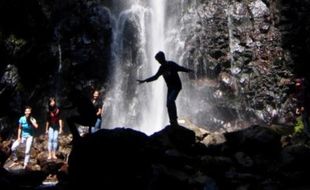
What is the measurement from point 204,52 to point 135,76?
4375 mm

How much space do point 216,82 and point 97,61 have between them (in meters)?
7.18

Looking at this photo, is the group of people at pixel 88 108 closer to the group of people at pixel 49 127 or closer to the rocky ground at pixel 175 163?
the group of people at pixel 49 127

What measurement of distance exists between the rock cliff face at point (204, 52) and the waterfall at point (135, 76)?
772 mm

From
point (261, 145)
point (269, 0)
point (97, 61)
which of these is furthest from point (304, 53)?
point (261, 145)

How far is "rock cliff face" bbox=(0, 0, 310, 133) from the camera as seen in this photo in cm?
2591

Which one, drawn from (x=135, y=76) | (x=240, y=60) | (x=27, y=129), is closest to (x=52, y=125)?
(x=27, y=129)

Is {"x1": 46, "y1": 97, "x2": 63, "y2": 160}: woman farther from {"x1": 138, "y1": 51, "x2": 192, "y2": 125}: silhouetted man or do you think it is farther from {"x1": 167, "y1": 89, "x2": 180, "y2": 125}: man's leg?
{"x1": 167, "y1": 89, "x2": 180, "y2": 125}: man's leg

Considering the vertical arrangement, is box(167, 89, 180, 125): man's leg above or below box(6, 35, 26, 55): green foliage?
below

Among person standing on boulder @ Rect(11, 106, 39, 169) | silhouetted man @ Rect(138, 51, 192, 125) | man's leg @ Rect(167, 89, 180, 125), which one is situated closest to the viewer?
silhouetted man @ Rect(138, 51, 192, 125)

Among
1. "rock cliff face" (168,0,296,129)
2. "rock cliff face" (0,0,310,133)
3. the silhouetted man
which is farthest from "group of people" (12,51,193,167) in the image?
"rock cliff face" (168,0,296,129)

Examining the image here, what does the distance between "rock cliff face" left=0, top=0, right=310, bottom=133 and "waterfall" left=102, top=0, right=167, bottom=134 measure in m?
0.77

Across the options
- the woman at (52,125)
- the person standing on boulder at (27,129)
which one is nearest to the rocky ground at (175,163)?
the person standing on boulder at (27,129)

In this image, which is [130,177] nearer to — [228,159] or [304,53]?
[228,159]

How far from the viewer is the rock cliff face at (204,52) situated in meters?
25.9
